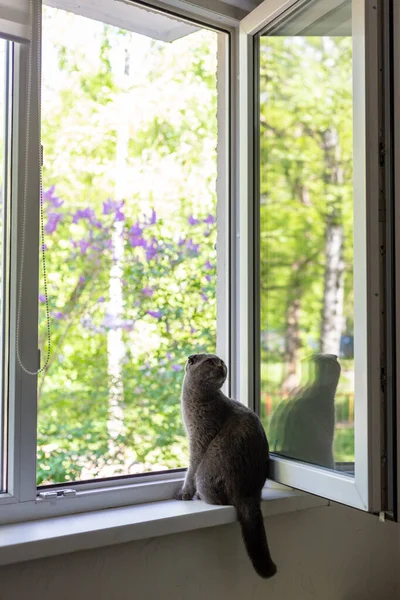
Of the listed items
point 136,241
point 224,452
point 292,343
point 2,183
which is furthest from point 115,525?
point 136,241

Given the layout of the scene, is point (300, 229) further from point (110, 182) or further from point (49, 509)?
point (110, 182)

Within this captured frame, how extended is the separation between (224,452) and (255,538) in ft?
0.63

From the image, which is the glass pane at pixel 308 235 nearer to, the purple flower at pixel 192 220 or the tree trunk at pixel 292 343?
the tree trunk at pixel 292 343

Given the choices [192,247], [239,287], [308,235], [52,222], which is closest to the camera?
[308,235]

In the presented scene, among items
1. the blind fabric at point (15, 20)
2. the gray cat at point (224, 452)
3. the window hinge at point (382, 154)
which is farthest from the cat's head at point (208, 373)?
the blind fabric at point (15, 20)

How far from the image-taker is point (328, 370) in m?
1.40

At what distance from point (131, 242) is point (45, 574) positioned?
5.45 ft

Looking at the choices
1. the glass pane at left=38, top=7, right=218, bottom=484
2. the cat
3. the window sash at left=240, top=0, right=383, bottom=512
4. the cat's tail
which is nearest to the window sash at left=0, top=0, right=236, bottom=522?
the cat's tail

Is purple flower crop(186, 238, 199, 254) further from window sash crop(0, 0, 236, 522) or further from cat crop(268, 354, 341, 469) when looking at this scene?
window sash crop(0, 0, 236, 522)

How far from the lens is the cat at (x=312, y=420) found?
1377mm

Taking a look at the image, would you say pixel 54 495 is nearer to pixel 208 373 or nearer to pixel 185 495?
pixel 185 495

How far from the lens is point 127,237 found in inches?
104

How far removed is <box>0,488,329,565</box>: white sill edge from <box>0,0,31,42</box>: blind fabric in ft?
3.25

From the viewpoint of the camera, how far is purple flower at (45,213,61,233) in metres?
2.55
